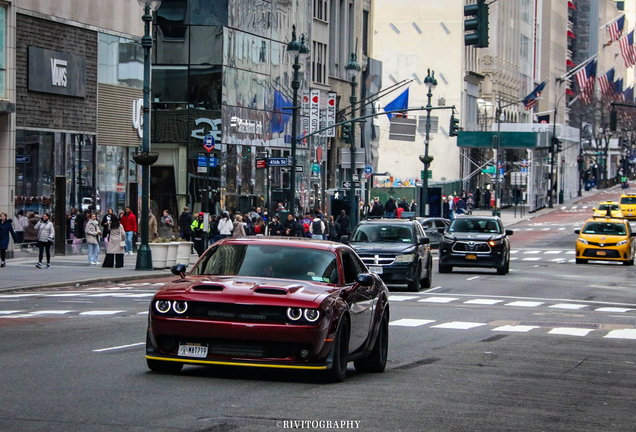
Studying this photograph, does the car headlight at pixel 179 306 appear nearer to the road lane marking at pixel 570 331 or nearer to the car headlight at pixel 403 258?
the road lane marking at pixel 570 331

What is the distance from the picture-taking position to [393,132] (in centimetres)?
5784

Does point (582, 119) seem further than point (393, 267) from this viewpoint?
Yes

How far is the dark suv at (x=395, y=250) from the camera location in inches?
1036

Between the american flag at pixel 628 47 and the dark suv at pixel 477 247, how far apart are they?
16390 cm

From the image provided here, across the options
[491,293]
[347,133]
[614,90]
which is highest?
[614,90]

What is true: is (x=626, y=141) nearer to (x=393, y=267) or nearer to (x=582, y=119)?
(x=582, y=119)

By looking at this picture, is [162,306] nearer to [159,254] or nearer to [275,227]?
[159,254]

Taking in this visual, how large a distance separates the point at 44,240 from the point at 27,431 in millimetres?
25114

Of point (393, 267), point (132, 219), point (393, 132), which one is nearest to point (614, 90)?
point (393, 132)

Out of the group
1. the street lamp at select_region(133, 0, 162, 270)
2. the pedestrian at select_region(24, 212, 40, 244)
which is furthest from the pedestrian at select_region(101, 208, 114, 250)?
the street lamp at select_region(133, 0, 162, 270)

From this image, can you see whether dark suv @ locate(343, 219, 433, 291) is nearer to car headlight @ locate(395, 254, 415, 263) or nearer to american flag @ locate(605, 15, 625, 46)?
car headlight @ locate(395, 254, 415, 263)

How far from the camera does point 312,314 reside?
10.1m

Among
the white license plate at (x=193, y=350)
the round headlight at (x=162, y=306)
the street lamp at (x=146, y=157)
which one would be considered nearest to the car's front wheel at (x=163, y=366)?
the white license plate at (x=193, y=350)

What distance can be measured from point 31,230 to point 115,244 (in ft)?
18.0
